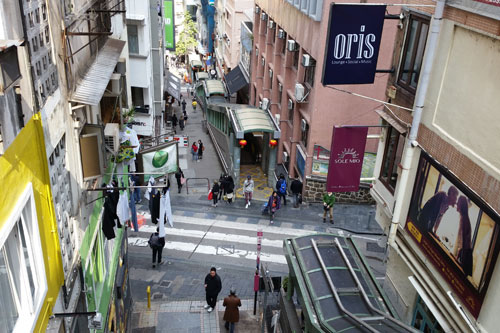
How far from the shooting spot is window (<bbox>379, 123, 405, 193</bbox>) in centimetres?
1174

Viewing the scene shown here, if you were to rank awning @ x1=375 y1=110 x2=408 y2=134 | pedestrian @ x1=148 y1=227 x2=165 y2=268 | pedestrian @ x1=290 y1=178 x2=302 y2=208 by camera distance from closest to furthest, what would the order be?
awning @ x1=375 y1=110 x2=408 y2=134 → pedestrian @ x1=148 y1=227 x2=165 y2=268 → pedestrian @ x1=290 y1=178 x2=302 y2=208

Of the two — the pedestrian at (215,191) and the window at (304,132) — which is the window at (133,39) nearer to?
the pedestrian at (215,191)

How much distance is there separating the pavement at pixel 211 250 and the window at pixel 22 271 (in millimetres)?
8594

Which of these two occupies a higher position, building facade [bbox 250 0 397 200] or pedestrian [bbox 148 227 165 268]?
building facade [bbox 250 0 397 200]

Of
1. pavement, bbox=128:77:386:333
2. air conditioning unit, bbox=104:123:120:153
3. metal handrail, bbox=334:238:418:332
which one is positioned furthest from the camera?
pavement, bbox=128:77:386:333

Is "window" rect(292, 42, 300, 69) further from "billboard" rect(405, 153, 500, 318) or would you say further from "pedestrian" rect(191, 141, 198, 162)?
"billboard" rect(405, 153, 500, 318)

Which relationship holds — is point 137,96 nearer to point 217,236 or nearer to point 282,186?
point 282,186

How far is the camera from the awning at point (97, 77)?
26.9ft

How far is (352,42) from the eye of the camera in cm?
1098

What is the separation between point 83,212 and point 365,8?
784 centimetres

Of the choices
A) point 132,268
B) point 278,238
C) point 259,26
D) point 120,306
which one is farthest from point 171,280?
point 259,26

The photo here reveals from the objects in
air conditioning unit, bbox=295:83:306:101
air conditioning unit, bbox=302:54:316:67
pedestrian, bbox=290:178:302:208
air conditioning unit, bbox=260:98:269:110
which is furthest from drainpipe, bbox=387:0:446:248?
air conditioning unit, bbox=260:98:269:110

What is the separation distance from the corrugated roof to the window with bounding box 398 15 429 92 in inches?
500

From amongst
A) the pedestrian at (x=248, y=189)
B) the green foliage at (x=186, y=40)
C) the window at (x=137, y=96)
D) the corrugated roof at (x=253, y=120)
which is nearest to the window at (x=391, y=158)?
the pedestrian at (x=248, y=189)
